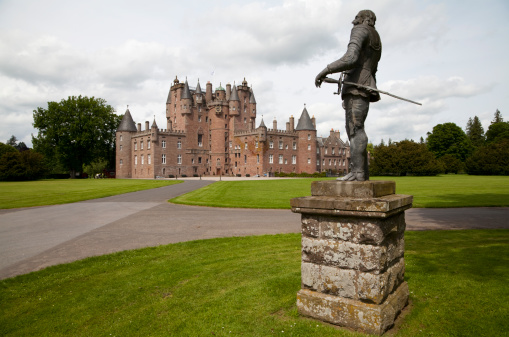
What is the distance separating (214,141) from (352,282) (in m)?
78.8

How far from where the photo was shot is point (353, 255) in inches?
166

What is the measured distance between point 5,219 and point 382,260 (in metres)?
16.8

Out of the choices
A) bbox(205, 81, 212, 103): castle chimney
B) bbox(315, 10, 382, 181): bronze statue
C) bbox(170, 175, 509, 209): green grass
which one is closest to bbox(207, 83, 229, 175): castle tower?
bbox(205, 81, 212, 103): castle chimney

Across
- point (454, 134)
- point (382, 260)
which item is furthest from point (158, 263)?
point (454, 134)

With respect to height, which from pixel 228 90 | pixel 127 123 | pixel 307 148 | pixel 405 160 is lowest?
pixel 405 160

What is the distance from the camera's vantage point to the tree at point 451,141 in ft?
275

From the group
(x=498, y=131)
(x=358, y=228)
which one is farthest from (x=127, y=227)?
(x=498, y=131)

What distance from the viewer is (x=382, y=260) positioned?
410 centimetres

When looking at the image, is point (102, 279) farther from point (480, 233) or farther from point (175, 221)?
point (480, 233)

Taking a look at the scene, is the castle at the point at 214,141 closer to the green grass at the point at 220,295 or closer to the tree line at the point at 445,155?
the tree line at the point at 445,155

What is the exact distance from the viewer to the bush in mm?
64812

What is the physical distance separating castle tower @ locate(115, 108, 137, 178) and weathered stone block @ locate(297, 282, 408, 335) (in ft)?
268

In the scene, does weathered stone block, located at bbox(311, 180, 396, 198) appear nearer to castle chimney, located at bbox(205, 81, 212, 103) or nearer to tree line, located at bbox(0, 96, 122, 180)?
tree line, located at bbox(0, 96, 122, 180)

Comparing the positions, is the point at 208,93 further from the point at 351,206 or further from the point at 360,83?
the point at 351,206
